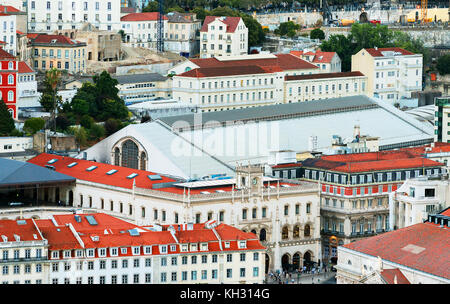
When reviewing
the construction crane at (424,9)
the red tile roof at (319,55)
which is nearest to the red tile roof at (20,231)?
the red tile roof at (319,55)

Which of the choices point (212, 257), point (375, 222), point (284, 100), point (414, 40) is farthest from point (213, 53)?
point (212, 257)

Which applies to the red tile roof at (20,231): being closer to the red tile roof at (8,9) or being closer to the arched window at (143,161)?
the arched window at (143,161)

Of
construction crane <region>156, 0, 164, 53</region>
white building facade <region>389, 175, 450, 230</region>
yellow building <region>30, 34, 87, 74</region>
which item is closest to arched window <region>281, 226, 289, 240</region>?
white building facade <region>389, 175, 450, 230</region>

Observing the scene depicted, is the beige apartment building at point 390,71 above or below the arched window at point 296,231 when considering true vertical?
above

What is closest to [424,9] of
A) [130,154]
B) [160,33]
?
Answer: [160,33]

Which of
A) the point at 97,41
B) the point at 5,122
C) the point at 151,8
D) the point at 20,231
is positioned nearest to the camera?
the point at 20,231

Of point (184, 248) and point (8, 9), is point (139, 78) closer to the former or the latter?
point (8, 9)
